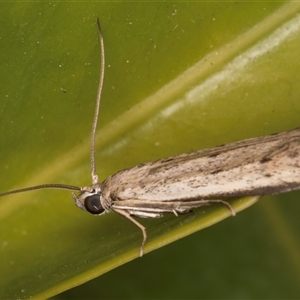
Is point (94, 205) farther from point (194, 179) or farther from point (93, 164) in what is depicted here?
point (194, 179)

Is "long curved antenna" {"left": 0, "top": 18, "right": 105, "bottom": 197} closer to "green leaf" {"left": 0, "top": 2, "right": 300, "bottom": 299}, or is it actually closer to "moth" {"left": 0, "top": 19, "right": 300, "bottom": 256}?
"moth" {"left": 0, "top": 19, "right": 300, "bottom": 256}

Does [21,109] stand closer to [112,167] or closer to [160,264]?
[112,167]

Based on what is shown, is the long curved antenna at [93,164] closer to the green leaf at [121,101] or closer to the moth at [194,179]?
the moth at [194,179]

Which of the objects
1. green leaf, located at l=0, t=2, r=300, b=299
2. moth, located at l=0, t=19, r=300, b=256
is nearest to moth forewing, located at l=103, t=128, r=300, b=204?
moth, located at l=0, t=19, r=300, b=256

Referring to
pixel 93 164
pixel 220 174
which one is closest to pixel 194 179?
pixel 220 174

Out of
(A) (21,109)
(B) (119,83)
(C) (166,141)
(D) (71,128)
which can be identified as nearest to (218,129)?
(C) (166,141)

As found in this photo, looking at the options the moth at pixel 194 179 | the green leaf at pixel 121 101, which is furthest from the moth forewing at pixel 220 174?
the green leaf at pixel 121 101
